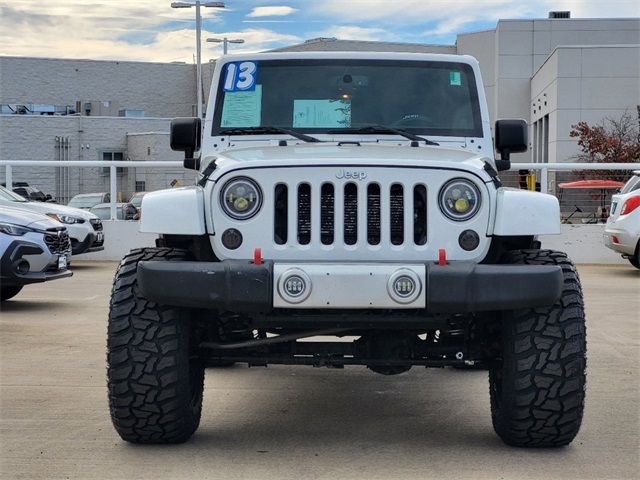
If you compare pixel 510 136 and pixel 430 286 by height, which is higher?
pixel 510 136

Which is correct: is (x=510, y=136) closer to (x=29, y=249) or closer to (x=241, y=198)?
(x=241, y=198)

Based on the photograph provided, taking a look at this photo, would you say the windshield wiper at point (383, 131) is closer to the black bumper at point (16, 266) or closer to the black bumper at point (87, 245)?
the black bumper at point (16, 266)

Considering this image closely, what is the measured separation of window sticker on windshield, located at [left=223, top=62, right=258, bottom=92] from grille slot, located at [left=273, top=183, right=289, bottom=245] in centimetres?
169

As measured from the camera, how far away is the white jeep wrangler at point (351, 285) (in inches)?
199

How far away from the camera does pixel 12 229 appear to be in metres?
11.2

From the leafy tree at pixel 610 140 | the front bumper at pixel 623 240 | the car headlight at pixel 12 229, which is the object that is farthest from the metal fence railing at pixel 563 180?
the leafy tree at pixel 610 140

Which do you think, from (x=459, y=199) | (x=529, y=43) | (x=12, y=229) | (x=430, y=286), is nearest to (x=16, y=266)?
(x=12, y=229)

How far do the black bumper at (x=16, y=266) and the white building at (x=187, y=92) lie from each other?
24.8 feet

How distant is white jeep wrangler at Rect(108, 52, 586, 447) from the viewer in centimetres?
505

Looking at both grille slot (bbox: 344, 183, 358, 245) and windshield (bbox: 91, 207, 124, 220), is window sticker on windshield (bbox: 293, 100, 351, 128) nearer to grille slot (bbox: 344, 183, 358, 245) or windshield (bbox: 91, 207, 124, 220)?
grille slot (bbox: 344, 183, 358, 245)

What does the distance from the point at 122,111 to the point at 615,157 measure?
32.0 metres

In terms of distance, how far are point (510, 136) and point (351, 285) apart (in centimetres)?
226

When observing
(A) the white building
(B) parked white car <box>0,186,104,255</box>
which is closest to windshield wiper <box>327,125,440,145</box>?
(B) parked white car <box>0,186,104,255</box>

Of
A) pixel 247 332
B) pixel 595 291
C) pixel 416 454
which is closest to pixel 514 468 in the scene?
pixel 416 454
